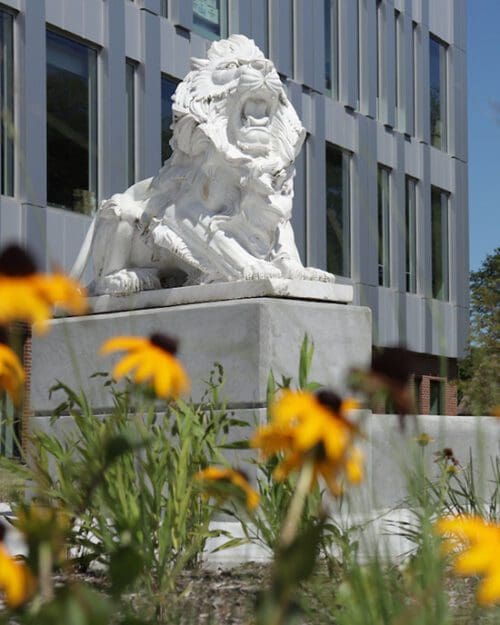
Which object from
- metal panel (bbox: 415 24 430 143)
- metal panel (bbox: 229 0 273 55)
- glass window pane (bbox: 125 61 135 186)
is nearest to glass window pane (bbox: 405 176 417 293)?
metal panel (bbox: 415 24 430 143)

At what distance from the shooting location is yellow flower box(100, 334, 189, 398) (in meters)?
1.30

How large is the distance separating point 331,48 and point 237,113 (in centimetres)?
1787

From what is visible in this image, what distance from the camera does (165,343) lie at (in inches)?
55.2

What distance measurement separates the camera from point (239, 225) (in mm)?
6352

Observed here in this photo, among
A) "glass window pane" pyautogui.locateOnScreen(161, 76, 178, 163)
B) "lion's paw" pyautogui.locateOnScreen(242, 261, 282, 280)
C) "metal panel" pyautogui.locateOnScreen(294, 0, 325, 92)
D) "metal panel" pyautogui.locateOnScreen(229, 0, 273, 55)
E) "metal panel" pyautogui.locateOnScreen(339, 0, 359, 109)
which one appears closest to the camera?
"lion's paw" pyautogui.locateOnScreen(242, 261, 282, 280)

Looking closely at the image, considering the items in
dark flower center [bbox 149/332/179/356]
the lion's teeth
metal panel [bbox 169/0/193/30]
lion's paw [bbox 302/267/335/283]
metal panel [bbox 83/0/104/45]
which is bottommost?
dark flower center [bbox 149/332/179/356]

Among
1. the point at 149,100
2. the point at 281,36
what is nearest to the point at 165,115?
the point at 149,100

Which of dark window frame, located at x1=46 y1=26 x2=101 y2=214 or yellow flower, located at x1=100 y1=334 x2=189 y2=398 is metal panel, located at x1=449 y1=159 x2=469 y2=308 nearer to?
dark window frame, located at x1=46 y1=26 x2=101 y2=214

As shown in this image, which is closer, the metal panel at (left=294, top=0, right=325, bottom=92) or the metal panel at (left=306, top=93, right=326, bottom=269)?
the metal panel at (left=306, top=93, right=326, bottom=269)

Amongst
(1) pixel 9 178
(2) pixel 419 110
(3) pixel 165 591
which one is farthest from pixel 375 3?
(3) pixel 165 591

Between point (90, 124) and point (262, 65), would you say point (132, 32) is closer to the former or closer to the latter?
point (90, 124)

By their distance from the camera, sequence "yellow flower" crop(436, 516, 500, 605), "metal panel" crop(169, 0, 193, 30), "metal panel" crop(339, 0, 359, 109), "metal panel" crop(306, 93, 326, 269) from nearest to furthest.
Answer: "yellow flower" crop(436, 516, 500, 605) < "metal panel" crop(169, 0, 193, 30) < "metal panel" crop(306, 93, 326, 269) < "metal panel" crop(339, 0, 359, 109)

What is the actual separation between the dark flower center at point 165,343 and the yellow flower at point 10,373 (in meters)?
0.16

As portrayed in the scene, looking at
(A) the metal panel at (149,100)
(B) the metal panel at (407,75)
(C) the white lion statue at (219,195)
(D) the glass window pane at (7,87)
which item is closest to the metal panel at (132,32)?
(A) the metal panel at (149,100)
